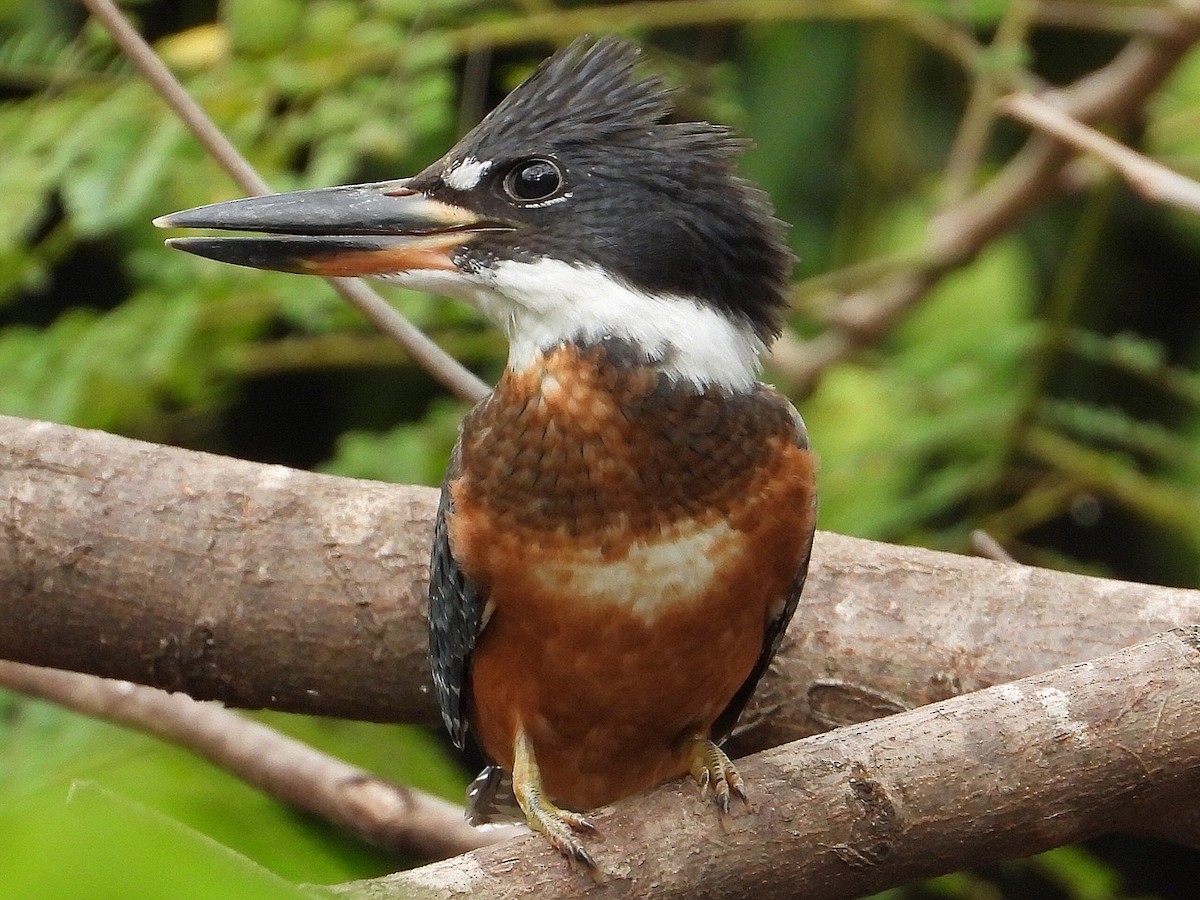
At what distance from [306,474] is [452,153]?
66 cm

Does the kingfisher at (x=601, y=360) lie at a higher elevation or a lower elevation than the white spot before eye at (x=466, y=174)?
lower

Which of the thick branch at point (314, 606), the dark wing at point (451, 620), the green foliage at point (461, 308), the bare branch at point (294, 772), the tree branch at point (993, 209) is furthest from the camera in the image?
the tree branch at point (993, 209)

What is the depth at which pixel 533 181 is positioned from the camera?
158cm

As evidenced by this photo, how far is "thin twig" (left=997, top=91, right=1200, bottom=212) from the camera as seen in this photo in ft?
6.58

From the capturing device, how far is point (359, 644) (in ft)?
6.42

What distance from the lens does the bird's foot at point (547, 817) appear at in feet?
4.55

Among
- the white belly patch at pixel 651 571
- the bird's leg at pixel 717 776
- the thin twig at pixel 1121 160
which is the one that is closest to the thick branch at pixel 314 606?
the bird's leg at pixel 717 776

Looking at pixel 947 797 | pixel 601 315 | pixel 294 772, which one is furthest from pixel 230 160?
pixel 947 797

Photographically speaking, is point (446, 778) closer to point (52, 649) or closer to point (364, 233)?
point (52, 649)

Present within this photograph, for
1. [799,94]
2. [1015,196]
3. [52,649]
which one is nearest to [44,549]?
[52,649]

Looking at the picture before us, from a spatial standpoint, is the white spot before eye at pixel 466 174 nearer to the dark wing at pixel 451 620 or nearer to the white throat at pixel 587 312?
the white throat at pixel 587 312

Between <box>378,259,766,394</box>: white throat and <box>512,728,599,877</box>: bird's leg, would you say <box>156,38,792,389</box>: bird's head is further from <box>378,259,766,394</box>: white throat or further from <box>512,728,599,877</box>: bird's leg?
<box>512,728,599,877</box>: bird's leg

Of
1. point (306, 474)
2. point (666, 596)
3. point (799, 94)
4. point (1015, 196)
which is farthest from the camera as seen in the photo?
point (799, 94)

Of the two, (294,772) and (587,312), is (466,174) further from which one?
(294,772)
